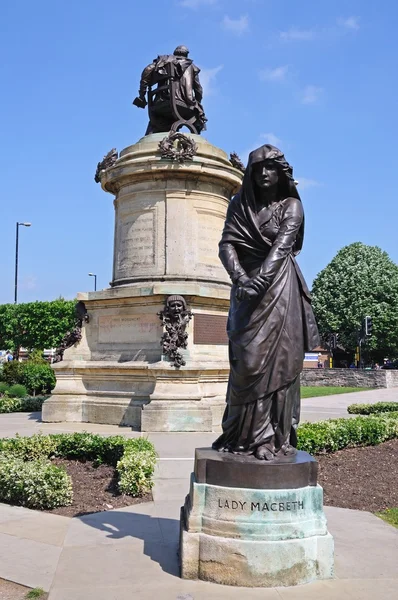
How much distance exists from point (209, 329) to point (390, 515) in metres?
7.40

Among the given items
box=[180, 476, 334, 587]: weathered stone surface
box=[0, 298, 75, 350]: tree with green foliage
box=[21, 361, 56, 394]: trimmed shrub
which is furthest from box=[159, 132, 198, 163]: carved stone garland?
box=[0, 298, 75, 350]: tree with green foliage

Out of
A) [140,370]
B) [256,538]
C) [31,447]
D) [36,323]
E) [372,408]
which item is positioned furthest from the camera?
[36,323]

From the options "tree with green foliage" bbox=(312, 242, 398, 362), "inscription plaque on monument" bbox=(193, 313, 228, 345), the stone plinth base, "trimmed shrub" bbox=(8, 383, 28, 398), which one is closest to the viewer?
the stone plinth base

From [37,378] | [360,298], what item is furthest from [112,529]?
[360,298]

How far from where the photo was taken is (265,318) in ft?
16.5

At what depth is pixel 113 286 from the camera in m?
15.4

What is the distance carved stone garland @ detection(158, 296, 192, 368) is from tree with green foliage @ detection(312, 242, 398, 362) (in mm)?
39840

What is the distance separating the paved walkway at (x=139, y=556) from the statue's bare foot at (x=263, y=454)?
946 mm

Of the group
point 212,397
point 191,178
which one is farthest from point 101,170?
point 212,397

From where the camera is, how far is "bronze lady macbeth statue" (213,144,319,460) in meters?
4.99

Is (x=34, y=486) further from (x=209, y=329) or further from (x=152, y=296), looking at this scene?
(x=209, y=329)

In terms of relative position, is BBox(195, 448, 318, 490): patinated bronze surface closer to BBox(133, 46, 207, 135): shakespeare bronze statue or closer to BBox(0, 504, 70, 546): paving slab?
BBox(0, 504, 70, 546): paving slab

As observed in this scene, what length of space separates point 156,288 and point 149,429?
3.02 meters

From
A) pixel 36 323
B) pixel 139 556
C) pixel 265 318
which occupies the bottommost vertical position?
pixel 139 556
